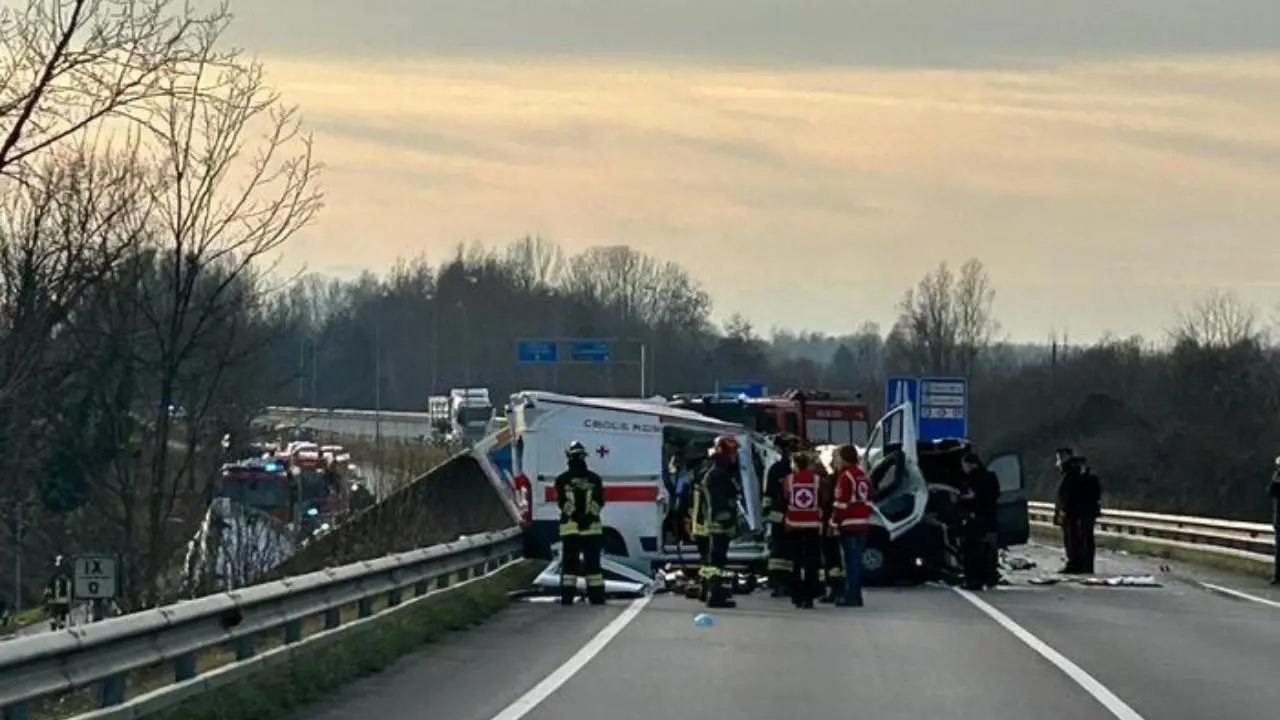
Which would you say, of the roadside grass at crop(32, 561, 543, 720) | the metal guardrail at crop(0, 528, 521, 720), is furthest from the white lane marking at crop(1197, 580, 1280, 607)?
the metal guardrail at crop(0, 528, 521, 720)

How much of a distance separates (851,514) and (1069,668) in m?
6.63

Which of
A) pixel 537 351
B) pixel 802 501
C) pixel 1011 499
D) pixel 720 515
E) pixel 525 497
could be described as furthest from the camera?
pixel 537 351

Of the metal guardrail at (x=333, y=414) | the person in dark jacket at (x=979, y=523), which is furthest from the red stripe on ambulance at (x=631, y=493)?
the metal guardrail at (x=333, y=414)

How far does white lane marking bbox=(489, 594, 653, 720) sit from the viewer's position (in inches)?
511

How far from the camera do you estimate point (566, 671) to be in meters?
15.3

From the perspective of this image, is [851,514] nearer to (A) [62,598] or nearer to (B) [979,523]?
(B) [979,523]

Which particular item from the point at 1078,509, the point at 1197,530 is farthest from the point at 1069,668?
the point at 1197,530

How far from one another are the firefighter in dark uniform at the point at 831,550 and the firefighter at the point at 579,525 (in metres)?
2.47

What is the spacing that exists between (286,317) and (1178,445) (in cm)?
4494

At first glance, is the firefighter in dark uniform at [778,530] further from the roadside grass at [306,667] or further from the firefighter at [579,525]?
the roadside grass at [306,667]

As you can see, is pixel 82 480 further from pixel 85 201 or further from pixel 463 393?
pixel 463 393

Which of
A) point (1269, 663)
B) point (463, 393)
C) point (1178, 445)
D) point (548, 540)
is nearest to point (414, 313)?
point (463, 393)

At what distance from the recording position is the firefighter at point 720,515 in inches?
858

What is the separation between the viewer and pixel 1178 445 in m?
71.4
